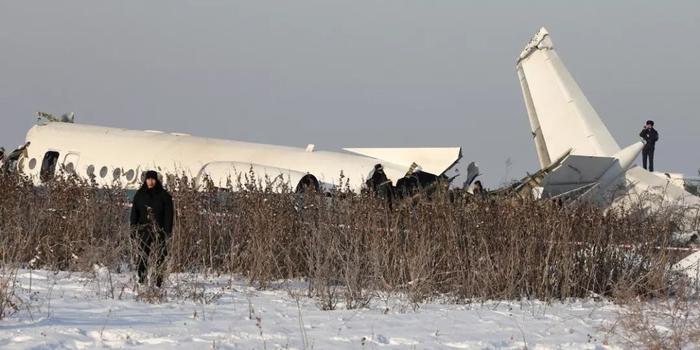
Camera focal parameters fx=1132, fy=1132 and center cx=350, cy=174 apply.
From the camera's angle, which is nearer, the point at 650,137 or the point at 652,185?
the point at 652,185

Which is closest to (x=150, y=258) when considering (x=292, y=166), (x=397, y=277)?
(x=397, y=277)

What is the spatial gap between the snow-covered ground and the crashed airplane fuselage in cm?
1009

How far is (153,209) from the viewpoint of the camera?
13156 mm

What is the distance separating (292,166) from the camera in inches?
982

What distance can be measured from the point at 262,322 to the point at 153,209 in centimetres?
349

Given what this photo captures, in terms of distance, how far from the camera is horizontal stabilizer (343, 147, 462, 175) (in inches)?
951

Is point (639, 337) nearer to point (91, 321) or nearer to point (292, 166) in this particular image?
point (91, 321)

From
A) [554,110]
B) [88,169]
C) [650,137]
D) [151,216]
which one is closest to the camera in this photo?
[151,216]

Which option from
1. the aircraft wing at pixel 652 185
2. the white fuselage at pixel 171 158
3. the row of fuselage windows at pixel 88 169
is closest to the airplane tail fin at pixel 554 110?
the aircraft wing at pixel 652 185

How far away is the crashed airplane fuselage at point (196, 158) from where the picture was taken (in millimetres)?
24000

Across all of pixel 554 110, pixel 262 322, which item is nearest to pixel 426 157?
pixel 554 110

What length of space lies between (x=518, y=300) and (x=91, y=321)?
17.7 feet

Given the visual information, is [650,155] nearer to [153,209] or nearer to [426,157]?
[426,157]

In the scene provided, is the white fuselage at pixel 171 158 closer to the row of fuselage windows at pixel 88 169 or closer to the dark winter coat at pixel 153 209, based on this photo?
the row of fuselage windows at pixel 88 169
